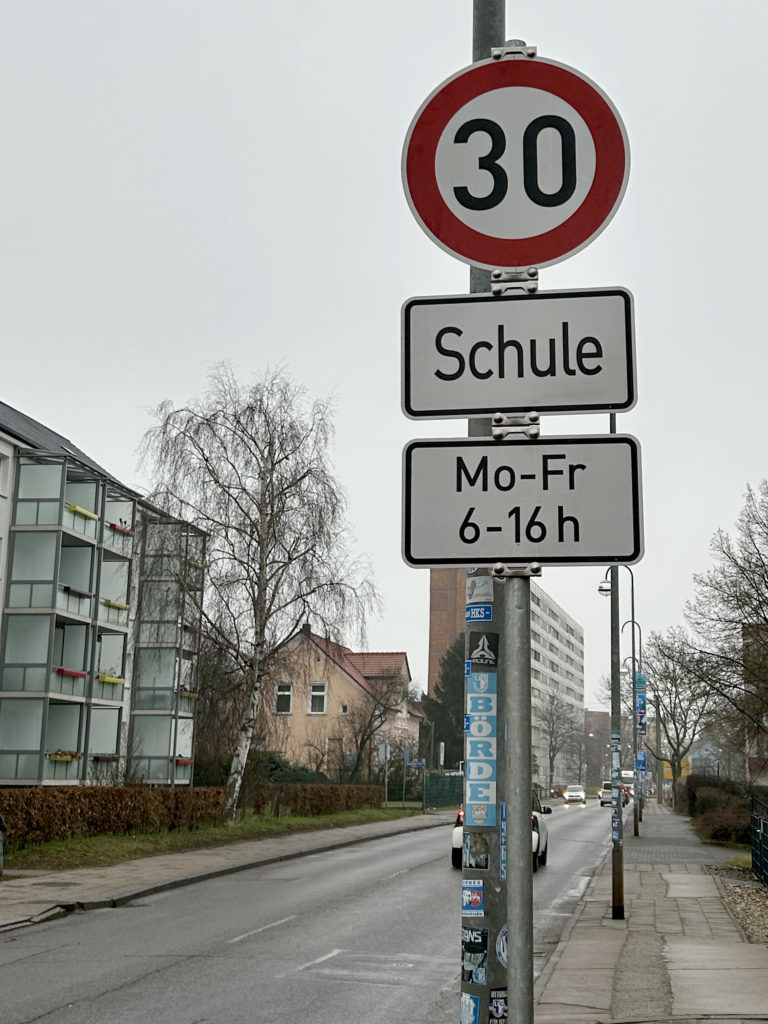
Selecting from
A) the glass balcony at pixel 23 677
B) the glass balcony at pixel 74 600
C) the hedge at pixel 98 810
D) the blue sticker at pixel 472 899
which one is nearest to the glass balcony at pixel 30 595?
the glass balcony at pixel 74 600

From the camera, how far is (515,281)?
2.96 metres

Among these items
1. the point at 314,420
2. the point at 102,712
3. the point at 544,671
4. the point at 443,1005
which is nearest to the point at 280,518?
the point at 314,420

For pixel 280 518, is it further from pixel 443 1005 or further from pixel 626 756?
pixel 626 756

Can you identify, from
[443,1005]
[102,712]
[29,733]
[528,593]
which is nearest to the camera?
[528,593]

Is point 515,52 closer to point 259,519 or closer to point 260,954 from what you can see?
point 260,954

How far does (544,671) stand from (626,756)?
2192cm

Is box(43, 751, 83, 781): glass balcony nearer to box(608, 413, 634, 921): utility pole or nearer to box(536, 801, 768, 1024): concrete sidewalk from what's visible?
box(536, 801, 768, 1024): concrete sidewalk

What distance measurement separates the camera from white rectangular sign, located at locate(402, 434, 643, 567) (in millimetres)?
2686

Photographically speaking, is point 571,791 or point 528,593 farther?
point 571,791

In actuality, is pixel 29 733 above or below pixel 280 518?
below

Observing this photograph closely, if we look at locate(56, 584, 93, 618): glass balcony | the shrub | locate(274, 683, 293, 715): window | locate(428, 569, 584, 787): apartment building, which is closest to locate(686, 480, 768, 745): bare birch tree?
the shrub

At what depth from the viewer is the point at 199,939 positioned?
15109 mm

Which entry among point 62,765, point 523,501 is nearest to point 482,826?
point 523,501

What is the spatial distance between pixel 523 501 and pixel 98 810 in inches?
1074
